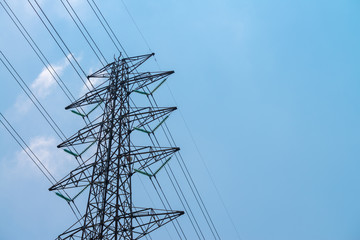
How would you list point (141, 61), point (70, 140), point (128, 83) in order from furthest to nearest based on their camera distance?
point (141, 61), point (128, 83), point (70, 140)

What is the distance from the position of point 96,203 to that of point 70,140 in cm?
280

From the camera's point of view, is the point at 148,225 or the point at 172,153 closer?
the point at 148,225

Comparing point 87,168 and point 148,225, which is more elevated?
point 87,168

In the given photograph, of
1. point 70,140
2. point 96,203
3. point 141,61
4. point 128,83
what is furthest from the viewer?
point 141,61

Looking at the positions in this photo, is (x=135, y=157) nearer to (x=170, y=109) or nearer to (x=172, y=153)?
→ (x=172, y=153)

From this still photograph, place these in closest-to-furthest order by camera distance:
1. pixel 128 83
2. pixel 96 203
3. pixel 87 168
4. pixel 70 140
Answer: pixel 96 203 < pixel 87 168 < pixel 70 140 < pixel 128 83

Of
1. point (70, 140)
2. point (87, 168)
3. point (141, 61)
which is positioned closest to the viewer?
point (87, 168)

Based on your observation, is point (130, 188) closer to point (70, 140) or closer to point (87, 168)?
point (87, 168)

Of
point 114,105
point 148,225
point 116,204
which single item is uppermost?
point 114,105

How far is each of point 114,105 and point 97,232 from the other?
15.1 ft

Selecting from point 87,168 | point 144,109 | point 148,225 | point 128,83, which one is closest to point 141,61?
point 128,83

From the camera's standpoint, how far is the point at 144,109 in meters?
11.7

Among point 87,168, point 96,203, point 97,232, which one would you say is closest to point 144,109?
point 87,168

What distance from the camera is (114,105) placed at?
1155 centimetres
